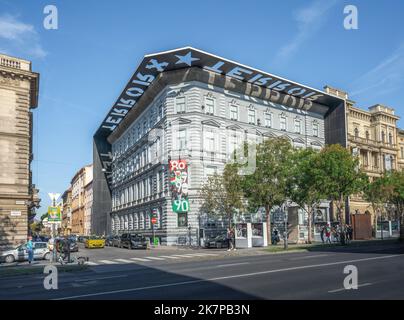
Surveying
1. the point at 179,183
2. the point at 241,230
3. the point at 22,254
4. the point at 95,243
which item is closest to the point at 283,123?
the point at 179,183

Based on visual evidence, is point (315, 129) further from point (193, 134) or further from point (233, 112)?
point (193, 134)

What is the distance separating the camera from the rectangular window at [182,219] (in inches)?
1802

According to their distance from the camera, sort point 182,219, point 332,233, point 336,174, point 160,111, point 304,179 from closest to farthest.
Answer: point 336,174 < point 304,179 < point 332,233 < point 182,219 < point 160,111

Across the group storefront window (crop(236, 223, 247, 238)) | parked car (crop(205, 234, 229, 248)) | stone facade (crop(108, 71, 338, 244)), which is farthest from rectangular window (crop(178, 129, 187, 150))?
storefront window (crop(236, 223, 247, 238))

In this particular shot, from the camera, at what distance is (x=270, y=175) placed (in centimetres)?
3859

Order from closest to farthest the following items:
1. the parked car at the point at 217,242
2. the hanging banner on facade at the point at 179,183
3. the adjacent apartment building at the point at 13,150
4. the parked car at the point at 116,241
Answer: the adjacent apartment building at the point at 13,150 → the parked car at the point at 217,242 → the hanging banner on facade at the point at 179,183 → the parked car at the point at 116,241

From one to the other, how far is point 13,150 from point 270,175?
2272 cm

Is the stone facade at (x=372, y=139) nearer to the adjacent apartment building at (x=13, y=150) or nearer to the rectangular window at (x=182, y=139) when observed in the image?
the rectangular window at (x=182, y=139)

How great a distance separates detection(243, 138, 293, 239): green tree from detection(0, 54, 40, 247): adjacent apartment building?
19.8 meters

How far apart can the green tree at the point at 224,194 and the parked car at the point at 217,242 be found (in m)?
1.54

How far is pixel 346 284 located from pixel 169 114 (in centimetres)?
3623

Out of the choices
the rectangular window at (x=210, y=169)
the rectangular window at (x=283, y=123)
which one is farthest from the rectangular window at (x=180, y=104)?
the rectangular window at (x=283, y=123)

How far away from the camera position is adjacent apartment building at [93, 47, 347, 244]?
45812 mm
